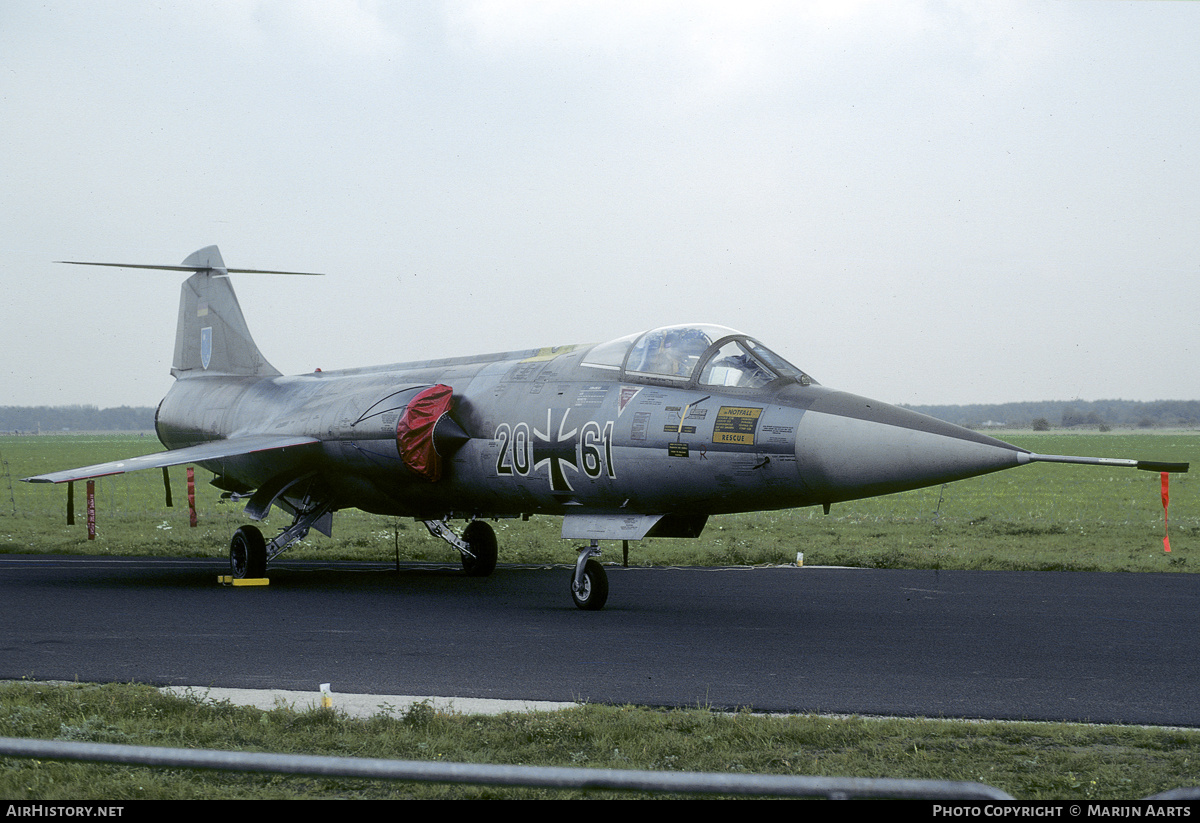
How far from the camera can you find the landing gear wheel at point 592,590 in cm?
1252

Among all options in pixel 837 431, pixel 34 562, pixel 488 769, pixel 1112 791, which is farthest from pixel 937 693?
pixel 34 562

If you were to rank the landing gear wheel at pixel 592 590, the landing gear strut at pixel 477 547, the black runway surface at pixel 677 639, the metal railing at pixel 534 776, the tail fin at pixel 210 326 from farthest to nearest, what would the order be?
1. the tail fin at pixel 210 326
2. the landing gear strut at pixel 477 547
3. the landing gear wheel at pixel 592 590
4. the black runway surface at pixel 677 639
5. the metal railing at pixel 534 776

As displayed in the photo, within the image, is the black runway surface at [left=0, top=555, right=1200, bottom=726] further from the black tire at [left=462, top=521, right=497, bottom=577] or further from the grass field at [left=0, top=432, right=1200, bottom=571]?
the grass field at [left=0, top=432, right=1200, bottom=571]

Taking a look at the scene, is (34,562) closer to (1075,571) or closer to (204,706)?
(204,706)

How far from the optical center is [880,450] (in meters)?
10.3

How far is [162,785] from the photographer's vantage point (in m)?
5.37

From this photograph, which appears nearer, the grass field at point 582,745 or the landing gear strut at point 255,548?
the grass field at point 582,745

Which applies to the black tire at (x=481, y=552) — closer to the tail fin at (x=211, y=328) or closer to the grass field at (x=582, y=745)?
the tail fin at (x=211, y=328)

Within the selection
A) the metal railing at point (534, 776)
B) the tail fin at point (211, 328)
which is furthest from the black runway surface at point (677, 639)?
the tail fin at point (211, 328)

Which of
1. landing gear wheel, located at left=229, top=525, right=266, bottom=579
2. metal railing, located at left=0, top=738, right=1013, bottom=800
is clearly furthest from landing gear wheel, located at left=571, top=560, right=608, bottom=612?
metal railing, located at left=0, top=738, right=1013, bottom=800

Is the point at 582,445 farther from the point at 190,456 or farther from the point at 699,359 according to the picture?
the point at 190,456

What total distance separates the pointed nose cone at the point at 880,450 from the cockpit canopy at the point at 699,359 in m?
0.97

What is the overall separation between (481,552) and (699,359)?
262 inches
